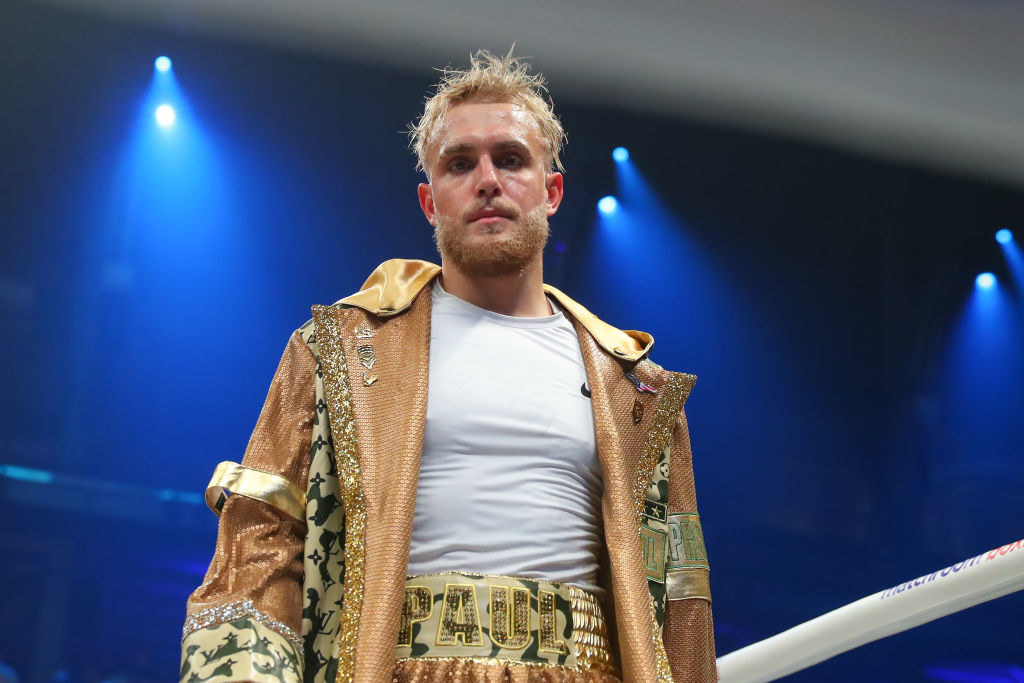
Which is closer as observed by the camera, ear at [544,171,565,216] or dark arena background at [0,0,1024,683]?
ear at [544,171,565,216]

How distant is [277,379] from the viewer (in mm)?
1573

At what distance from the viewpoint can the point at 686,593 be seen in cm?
167

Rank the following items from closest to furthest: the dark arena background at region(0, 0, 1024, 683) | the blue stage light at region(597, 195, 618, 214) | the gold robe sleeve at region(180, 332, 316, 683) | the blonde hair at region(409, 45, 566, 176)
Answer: the gold robe sleeve at region(180, 332, 316, 683), the blonde hair at region(409, 45, 566, 176), the dark arena background at region(0, 0, 1024, 683), the blue stage light at region(597, 195, 618, 214)

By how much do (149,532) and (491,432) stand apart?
2.46 metres

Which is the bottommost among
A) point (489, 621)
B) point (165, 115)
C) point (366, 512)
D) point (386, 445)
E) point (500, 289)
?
point (489, 621)

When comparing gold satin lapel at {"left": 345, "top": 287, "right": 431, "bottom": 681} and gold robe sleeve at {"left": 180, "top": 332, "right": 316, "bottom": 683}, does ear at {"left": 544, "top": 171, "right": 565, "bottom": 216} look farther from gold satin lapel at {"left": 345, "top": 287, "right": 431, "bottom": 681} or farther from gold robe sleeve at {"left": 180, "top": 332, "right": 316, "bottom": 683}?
gold robe sleeve at {"left": 180, "top": 332, "right": 316, "bottom": 683}

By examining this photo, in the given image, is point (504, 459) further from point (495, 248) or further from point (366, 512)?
point (495, 248)

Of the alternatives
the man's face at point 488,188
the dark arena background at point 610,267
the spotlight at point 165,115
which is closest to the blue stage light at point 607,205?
the dark arena background at point 610,267

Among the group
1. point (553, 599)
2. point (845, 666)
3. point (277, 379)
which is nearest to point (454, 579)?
point (553, 599)

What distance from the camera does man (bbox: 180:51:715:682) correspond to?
1.37 meters

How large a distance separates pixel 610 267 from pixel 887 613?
3.15 meters

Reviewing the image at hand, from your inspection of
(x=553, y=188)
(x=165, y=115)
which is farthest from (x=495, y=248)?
(x=165, y=115)

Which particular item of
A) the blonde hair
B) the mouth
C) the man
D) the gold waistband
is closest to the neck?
the man

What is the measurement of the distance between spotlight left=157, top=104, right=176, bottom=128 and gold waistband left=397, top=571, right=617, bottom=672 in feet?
9.89
